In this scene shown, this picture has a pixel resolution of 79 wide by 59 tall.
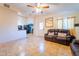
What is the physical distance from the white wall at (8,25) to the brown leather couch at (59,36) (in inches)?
67.6

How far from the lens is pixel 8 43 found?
5078 millimetres

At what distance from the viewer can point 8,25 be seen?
547 centimetres

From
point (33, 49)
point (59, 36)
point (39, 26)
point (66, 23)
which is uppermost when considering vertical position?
point (66, 23)

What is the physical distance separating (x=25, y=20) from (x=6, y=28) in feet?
5.04

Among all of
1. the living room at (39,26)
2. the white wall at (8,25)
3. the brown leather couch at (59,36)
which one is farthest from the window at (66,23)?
the white wall at (8,25)

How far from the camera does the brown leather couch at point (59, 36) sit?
17.5ft

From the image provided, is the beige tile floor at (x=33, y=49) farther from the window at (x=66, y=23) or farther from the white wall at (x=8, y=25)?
the window at (x=66, y=23)

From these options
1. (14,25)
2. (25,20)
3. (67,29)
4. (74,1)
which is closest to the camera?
(74,1)

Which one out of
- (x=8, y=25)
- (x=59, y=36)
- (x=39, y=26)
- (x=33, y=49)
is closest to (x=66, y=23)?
(x=59, y=36)

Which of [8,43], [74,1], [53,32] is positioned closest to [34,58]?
[74,1]

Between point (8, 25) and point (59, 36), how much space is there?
261 centimetres

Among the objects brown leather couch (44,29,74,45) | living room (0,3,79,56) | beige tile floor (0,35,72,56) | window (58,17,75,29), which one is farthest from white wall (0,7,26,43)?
window (58,17,75,29)

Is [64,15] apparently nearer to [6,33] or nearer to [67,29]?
[67,29]

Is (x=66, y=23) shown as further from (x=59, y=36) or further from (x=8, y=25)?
(x=8, y=25)
